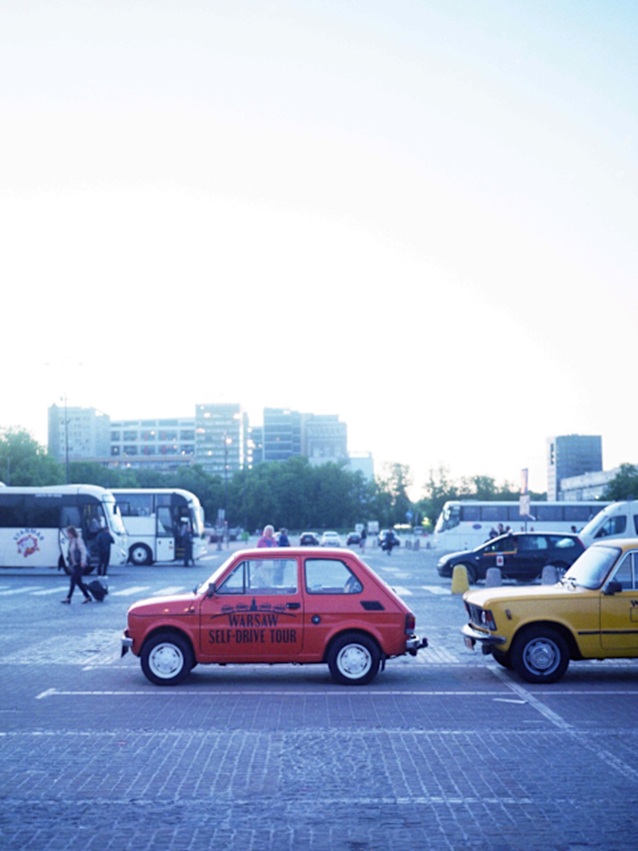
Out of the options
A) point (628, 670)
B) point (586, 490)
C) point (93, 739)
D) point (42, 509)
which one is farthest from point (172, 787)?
point (586, 490)

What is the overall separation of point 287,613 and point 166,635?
1435mm

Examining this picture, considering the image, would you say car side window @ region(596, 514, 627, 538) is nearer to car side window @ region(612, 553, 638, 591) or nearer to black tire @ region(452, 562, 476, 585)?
black tire @ region(452, 562, 476, 585)

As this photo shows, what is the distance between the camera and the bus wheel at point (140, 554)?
167 ft

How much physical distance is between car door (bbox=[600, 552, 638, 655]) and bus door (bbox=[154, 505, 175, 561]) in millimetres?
40061

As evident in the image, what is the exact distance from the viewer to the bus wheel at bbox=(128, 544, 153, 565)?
2009 inches

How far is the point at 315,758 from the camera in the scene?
8180 mm

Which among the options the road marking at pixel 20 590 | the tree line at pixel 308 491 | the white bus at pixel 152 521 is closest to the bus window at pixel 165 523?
the white bus at pixel 152 521

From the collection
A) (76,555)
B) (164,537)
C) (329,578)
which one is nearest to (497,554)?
(76,555)

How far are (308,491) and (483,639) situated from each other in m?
Result: 148

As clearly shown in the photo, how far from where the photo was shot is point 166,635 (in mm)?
11914

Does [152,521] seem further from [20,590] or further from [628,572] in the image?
[628,572]

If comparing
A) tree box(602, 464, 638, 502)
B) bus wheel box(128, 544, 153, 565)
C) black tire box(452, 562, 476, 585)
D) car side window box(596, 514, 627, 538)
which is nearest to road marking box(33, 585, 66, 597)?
black tire box(452, 562, 476, 585)

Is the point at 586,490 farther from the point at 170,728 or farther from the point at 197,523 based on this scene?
the point at 170,728

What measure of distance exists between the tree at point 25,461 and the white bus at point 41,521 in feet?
214
